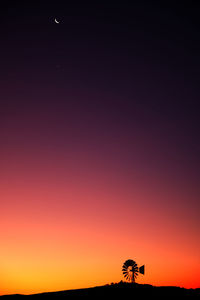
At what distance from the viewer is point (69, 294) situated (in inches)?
1172

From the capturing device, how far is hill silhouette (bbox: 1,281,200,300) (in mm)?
26781

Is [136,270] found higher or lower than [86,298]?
higher

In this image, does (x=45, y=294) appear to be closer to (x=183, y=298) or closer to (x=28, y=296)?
(x=28, y=296)

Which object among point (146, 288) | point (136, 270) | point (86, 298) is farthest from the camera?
point (136, 270)

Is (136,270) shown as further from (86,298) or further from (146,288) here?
(86,298)

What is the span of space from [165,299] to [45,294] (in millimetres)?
13224

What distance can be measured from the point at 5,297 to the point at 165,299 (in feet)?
54.8

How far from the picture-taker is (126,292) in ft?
90.7

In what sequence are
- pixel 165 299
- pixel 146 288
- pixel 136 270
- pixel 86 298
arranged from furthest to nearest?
pixel 136 270
pixel 146 288
pixel 86 298
pixel 165 299

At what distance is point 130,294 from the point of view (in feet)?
88.5

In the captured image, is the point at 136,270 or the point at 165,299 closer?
the point at 165,299

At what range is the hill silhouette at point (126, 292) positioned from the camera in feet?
87.9

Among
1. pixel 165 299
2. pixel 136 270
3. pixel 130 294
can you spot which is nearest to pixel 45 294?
pixel 130 294

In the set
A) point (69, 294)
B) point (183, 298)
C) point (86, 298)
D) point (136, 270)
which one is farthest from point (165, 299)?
point (136, 270)
